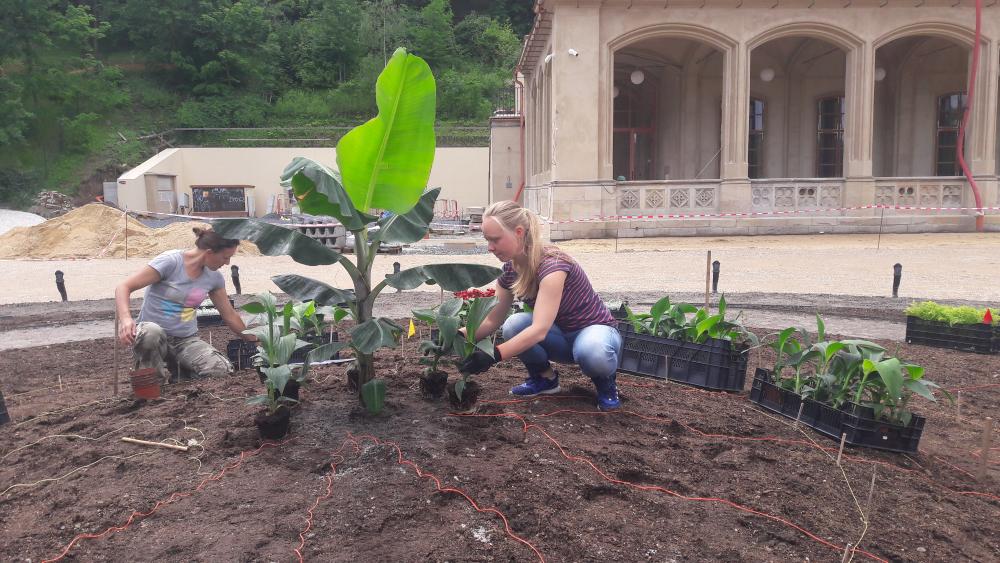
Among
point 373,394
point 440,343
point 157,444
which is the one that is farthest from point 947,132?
point 157,444

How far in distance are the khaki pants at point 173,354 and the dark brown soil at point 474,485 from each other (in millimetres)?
530

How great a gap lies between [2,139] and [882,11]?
1396 inches

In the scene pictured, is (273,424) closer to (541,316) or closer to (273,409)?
(273,409)

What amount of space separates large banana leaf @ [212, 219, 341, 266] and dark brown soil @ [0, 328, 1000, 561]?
811mm

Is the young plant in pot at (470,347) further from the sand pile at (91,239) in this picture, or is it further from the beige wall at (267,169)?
the beige wall at (267,169)

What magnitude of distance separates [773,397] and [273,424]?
2.76 meters

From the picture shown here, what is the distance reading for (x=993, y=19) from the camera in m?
19.1

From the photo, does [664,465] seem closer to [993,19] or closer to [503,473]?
[503,473]

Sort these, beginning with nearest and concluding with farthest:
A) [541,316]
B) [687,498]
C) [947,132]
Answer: [687,498] < [541,316] < [947,132]

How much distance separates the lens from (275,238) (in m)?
3.22

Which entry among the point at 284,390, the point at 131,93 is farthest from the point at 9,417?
the point at 131,93

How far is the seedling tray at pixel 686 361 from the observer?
4.47m

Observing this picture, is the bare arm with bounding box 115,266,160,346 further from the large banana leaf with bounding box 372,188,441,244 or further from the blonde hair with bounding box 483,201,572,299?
the blonde hair with bounding box 483,201,572,299

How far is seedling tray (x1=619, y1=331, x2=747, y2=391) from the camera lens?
14.7 feet
